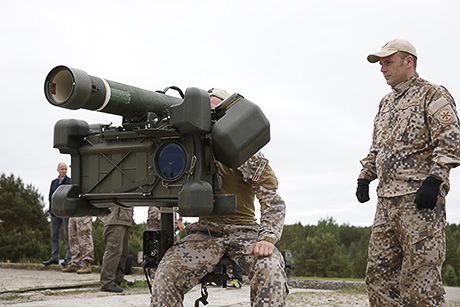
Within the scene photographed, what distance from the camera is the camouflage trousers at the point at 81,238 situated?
361 inches

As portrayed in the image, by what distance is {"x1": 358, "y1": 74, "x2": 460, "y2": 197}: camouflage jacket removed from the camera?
357 centimetres

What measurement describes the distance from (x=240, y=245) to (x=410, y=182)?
122 centimetres

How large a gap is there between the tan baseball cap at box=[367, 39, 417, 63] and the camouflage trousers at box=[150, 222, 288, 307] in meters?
1.49

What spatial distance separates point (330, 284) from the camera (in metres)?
9.07

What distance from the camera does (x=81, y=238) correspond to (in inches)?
361

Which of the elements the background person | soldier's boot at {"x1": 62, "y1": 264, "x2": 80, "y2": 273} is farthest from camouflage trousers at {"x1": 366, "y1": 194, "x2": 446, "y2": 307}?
soldier's boot at {"x1": 62, "y1": 264, "x2": 80, "y2": 273}

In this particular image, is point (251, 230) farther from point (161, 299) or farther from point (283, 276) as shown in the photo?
point (161, 299)

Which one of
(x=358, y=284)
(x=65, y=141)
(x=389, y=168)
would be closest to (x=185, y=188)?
(x=65, y=141)

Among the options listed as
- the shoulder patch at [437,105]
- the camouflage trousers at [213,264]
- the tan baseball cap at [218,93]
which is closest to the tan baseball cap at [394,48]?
the shoulder patch at [437,105]

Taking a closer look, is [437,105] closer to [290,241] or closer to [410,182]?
[410,182]

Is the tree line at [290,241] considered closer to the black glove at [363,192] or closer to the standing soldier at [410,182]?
the black glove at [363,192]

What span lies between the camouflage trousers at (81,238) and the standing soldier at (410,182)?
20.1ft

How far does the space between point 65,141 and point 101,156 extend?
0.23 metres

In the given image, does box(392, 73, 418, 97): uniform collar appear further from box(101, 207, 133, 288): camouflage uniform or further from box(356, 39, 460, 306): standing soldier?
A: box(101, 207, 133, 288): camouflage uniform
